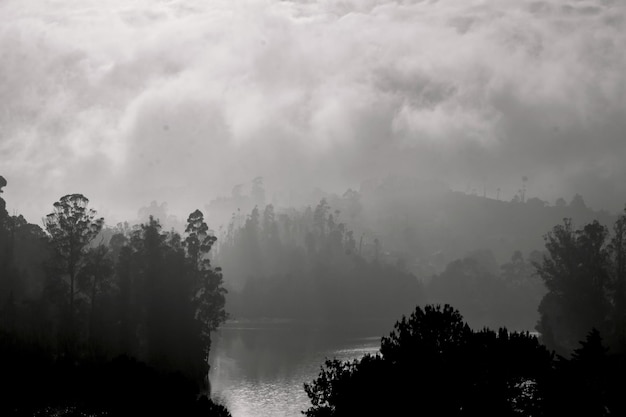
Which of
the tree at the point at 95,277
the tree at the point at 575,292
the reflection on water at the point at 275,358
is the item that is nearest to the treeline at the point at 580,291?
the tree at the point at 575,292

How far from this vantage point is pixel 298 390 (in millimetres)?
74750

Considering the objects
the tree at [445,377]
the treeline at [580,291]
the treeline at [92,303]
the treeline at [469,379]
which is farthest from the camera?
the treeline at [580,291]

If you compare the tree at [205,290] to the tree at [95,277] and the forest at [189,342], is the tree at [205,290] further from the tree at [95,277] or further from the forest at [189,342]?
the tree at [95,277]

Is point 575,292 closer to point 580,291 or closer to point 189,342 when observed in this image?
point 580,291

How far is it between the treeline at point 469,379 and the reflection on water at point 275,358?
29.9 metres

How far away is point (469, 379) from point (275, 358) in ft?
246

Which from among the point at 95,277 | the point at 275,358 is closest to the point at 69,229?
the point at 95,277

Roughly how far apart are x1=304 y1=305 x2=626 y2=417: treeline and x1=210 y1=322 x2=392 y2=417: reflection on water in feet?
98.0

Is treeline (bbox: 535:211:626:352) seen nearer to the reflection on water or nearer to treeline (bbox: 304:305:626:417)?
the reflection on water

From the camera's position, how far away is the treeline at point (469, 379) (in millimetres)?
31938

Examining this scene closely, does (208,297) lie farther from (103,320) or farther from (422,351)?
(422,351)

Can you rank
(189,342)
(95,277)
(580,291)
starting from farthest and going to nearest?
(580,291) → (189,342) → (95,277)

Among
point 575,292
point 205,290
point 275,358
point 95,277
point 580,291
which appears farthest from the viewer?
point 275,358

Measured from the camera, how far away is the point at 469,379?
108ft
